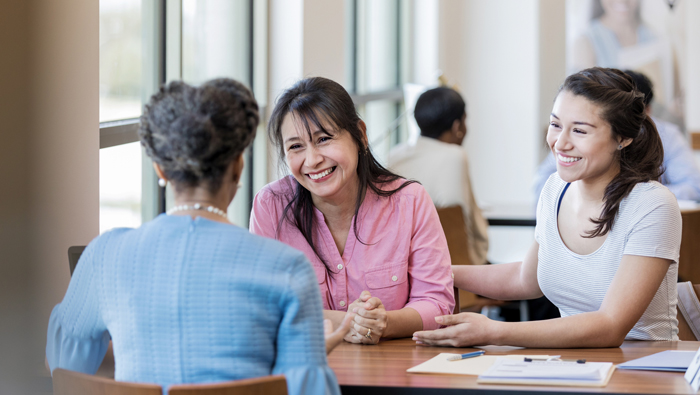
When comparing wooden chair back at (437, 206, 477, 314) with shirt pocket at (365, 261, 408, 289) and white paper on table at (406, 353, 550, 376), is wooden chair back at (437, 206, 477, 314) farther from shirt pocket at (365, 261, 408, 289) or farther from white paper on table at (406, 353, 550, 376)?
white paper on table at (406, 353, 550, 376)

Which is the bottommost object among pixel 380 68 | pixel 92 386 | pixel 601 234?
pixel 92 386

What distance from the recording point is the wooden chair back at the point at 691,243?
2930mm

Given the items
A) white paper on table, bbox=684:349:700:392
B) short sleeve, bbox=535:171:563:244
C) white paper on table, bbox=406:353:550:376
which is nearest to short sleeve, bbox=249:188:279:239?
white paper on table, bbox=406:353:550:376

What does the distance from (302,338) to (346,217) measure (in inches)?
33.5

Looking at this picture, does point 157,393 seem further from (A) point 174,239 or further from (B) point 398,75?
(B) point 398,75

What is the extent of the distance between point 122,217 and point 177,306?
1320 mm

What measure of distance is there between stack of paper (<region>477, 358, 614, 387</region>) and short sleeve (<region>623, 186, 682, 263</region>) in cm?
37

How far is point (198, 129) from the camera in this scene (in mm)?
1060

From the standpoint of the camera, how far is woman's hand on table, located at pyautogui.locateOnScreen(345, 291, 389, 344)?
1.59m

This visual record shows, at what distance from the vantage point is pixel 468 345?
155 centimetres

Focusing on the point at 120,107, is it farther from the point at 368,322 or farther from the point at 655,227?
the point at 655,227

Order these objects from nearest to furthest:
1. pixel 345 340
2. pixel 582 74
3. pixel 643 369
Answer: pixel 643 369, pixel 345 340, pixel 582 74

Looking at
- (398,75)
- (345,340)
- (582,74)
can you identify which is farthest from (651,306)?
(398,75)

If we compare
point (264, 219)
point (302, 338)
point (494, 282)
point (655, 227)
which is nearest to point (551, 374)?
point (302, 338)
